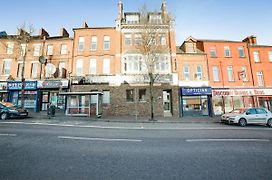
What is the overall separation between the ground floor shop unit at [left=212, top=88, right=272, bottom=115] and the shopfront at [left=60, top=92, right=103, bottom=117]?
1641 centimetres

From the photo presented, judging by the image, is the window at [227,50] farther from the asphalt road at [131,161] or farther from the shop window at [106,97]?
the asphalt road at [131,161]

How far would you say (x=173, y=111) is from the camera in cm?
1928

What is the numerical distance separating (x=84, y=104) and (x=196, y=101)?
52.3 ft

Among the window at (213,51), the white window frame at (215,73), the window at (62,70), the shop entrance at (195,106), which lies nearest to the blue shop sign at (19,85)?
the window at (62,70)

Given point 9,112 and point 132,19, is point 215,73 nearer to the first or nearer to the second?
point 132,19

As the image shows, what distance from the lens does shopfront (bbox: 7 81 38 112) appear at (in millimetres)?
20422

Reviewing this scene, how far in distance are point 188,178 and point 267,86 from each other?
26.4 m

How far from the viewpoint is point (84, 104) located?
64.7 feet

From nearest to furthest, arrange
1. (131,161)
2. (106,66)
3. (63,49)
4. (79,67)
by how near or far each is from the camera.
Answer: (131,161) < (106,66) < (79,67) < (63,49)

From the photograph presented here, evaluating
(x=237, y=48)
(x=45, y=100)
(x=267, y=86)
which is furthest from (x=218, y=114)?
(x=45, y=100)

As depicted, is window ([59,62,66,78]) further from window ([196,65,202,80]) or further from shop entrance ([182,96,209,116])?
window ([196,65,202,80])

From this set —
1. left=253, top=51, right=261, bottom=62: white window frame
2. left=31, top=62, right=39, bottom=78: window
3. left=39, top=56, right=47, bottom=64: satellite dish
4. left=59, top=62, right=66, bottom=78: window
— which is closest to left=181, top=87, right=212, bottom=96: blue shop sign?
left=253, top=51, right=261, bottom=62: white window frame

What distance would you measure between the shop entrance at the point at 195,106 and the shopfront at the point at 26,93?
70.7 feet

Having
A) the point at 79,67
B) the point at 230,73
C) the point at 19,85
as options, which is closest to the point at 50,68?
the point at 79,67
